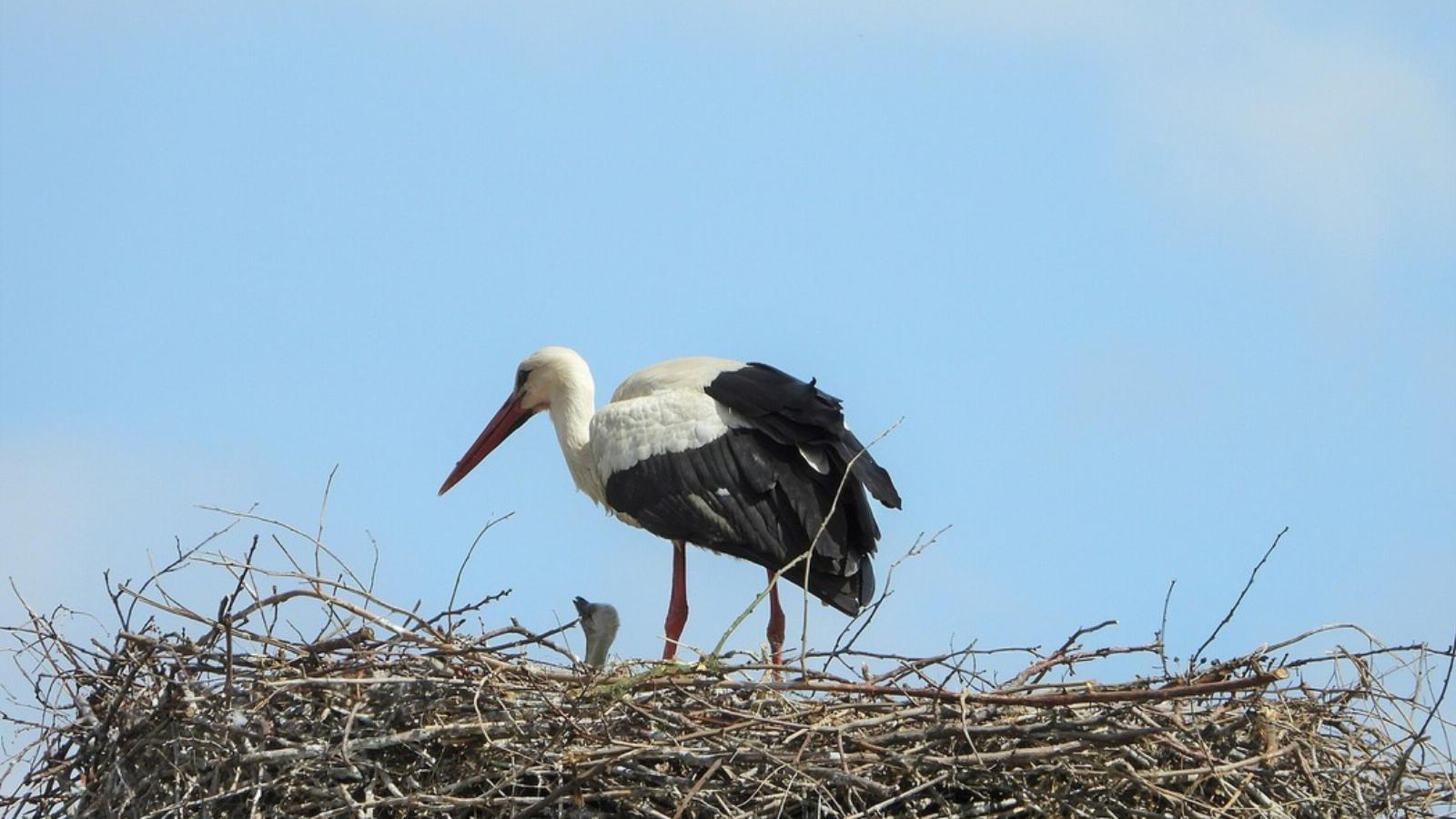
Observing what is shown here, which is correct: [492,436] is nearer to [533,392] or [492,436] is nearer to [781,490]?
[533,392]

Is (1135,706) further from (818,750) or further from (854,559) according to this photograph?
(854,559)

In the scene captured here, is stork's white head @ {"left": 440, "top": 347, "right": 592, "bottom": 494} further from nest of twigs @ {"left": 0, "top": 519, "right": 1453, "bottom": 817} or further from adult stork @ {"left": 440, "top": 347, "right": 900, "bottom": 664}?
nest of twigs @ {"left": 0, "top": 519, "right": 1453, "bottom": 817}

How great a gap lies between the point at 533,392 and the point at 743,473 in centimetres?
137

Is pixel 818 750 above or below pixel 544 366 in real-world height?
below

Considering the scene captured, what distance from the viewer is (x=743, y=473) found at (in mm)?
7543

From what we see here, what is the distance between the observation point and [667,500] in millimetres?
7711

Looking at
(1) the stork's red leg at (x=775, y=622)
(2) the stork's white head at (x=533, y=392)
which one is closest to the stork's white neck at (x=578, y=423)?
(2) the stork's white head at (x=533, y=392)

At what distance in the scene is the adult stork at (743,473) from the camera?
7410 millimetres

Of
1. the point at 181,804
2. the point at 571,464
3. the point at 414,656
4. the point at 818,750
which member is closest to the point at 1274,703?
the point at 818,750

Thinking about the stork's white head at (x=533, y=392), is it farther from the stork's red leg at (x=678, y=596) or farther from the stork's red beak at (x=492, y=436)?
the stork's red leg at (x=678, y=596)

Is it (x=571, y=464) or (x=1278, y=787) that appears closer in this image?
(x=1278, y=787)

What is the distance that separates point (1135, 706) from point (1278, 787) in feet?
1.47

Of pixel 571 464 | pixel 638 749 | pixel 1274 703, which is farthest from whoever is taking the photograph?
pixel 571 464

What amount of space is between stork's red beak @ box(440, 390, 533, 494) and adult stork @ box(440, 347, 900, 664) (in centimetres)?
66
